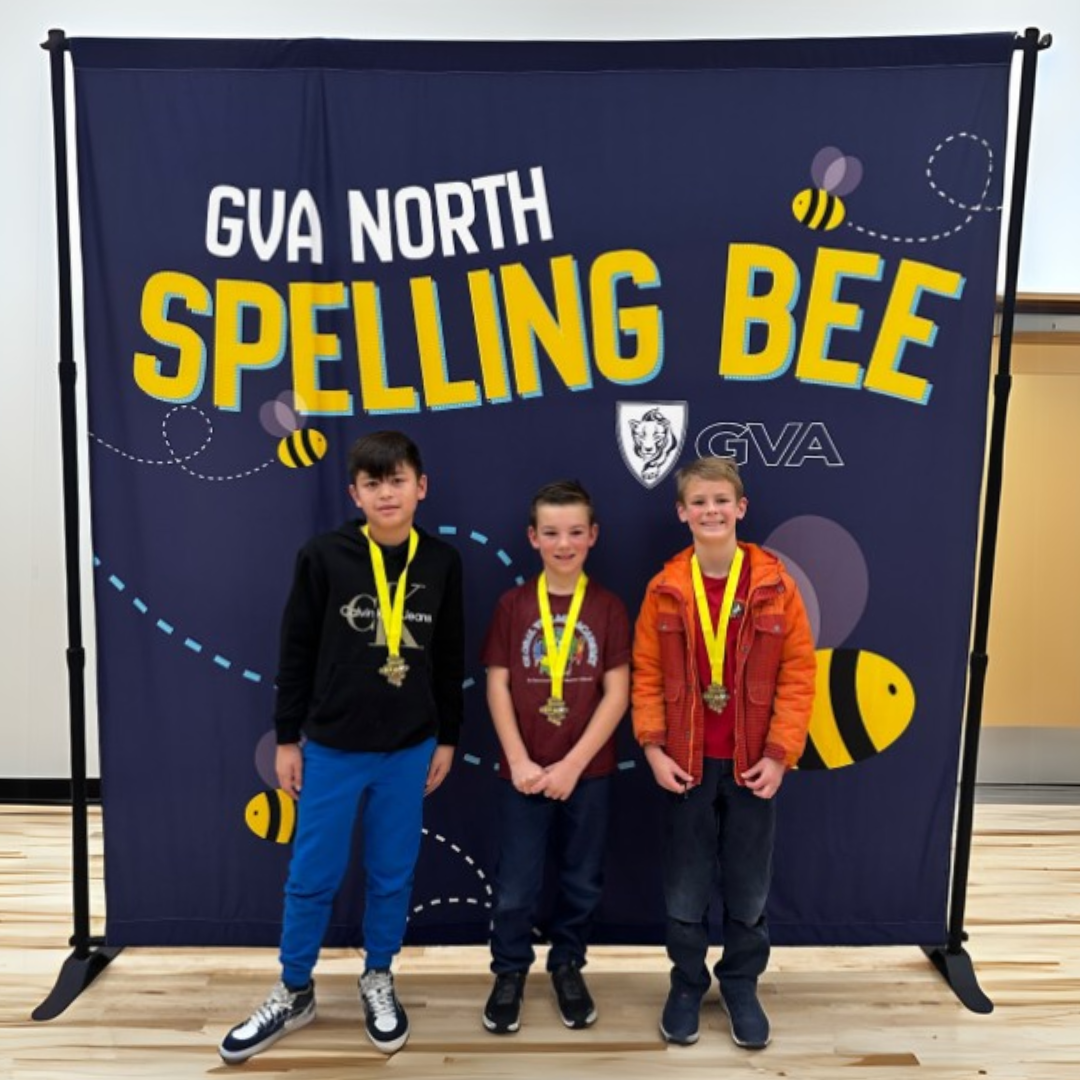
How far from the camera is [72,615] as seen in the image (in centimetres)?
248

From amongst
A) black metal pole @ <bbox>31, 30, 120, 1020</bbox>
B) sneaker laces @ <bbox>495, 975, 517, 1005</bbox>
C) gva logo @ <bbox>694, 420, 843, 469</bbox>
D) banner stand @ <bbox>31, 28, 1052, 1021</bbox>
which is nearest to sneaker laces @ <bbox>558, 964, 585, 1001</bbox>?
sneaker laces @ <bbox>495, 975, 517, 1005</bbox>

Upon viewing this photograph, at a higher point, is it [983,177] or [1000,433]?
[983,177]

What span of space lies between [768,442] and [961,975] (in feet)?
4.75

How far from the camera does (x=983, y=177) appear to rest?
7.93 ft

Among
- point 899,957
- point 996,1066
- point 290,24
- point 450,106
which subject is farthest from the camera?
point 290,24

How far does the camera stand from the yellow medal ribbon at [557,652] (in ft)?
A: 7.46

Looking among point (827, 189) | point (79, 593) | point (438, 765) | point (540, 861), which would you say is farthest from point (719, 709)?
point (79, 593)

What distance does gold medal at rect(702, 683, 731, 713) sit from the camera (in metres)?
2.21

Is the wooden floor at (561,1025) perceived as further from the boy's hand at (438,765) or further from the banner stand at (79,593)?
the boy's hand at (438,765)

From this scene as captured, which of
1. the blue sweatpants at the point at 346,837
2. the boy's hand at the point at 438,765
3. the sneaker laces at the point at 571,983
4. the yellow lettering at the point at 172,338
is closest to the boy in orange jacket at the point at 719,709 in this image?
the sneaker laces at the point at 571,983

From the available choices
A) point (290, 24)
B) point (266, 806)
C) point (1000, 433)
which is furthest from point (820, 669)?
point (290, 24)

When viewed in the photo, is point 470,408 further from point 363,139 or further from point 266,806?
point 266,806

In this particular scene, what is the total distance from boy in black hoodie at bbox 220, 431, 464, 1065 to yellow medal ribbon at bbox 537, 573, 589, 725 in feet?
0.66

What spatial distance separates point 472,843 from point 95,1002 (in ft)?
3.25
